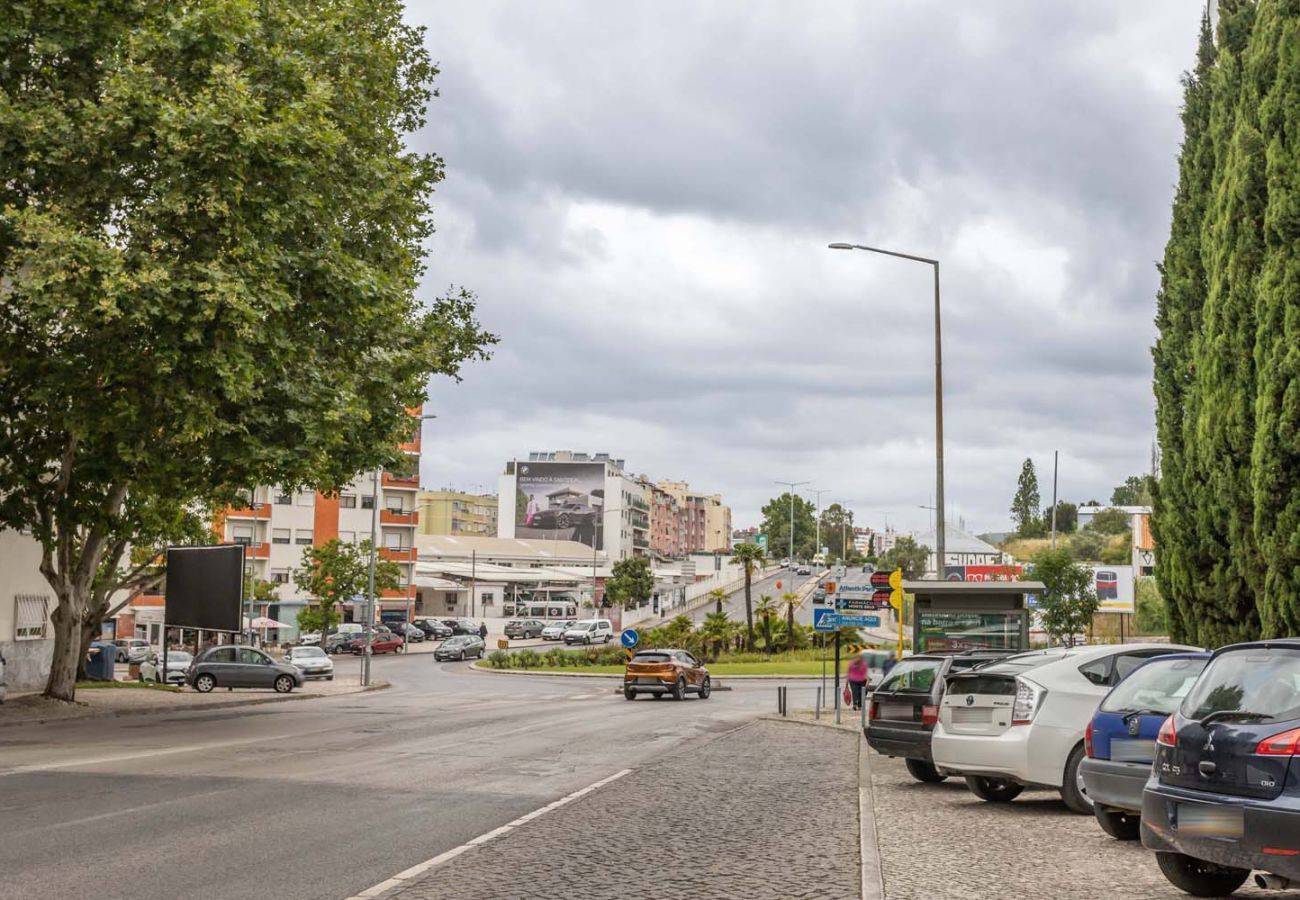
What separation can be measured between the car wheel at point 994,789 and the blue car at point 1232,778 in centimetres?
514

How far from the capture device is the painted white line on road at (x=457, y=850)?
8305mm

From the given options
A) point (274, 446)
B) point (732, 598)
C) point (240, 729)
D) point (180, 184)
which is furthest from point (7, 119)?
point (732, 598)

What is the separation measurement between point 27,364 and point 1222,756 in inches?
835

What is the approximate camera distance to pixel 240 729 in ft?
79.6

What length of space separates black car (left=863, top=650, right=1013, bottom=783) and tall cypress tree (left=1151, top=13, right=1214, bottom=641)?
7105 millimetres

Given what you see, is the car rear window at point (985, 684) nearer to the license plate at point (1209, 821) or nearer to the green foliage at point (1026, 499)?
the license plate at point (1209, 821)

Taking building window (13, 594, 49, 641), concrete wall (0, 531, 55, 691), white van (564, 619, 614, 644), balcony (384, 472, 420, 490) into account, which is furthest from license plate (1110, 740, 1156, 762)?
balcony (384, 472, 420, 490)

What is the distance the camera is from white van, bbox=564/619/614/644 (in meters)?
80.7

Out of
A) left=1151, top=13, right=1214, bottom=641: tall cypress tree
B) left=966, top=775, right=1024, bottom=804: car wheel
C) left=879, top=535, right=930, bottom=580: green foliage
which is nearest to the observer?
left=966, top=775, right=1024, bottom=804: car wheel

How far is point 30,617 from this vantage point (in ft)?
127

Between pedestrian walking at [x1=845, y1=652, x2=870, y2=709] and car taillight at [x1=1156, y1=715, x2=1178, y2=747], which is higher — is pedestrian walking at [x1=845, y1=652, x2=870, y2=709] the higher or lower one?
the lower one

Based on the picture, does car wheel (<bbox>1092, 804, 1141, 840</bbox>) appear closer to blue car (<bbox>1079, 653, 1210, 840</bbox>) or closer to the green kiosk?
blue car (<bbox>1079, 653, 1210, 840</bbox>)

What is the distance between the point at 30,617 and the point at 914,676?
3133cm

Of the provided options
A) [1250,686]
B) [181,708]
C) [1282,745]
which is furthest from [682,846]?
[181,708]
